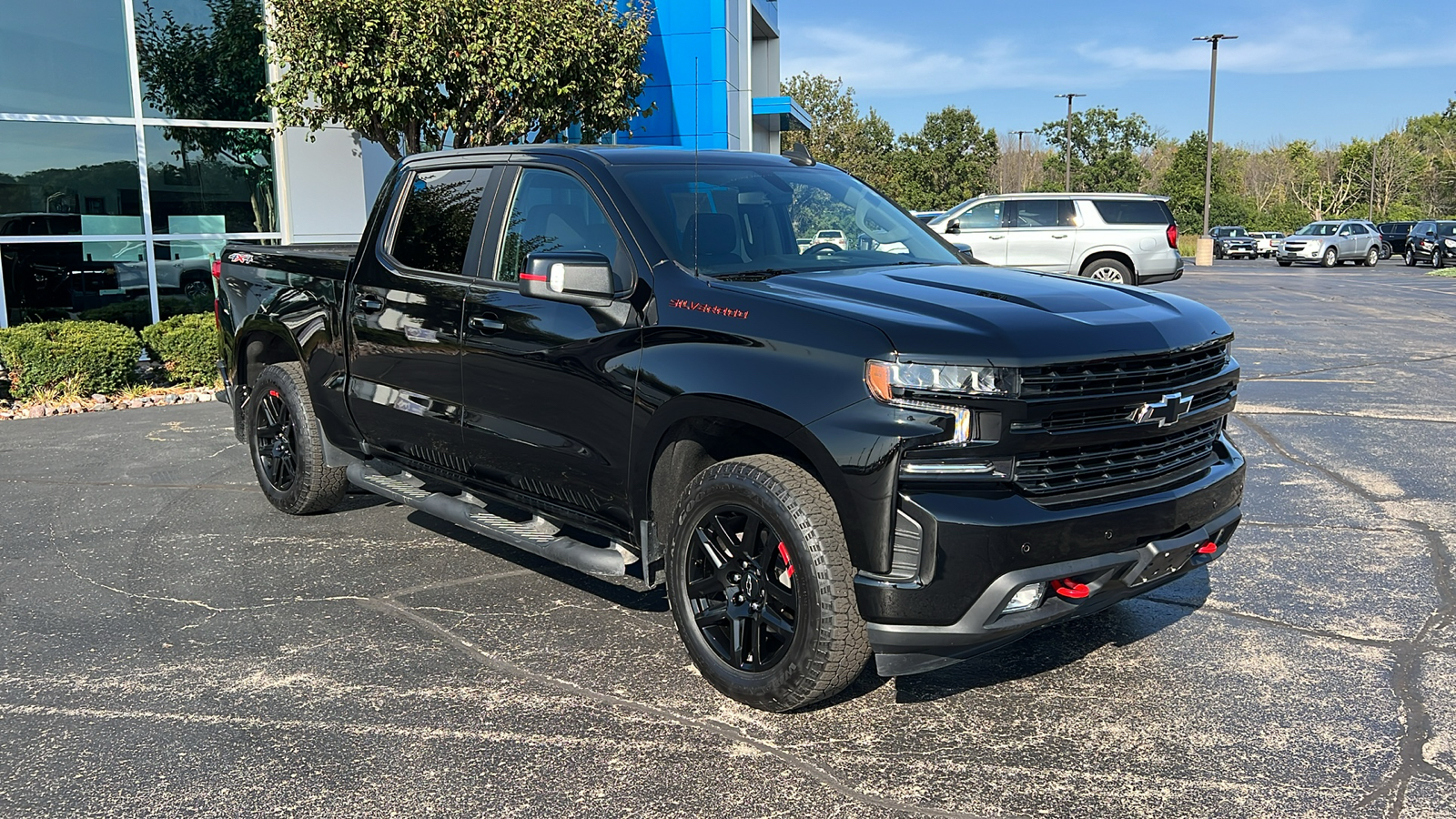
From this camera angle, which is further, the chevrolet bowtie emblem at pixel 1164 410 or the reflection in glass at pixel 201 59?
the reflection in glass at pixel 201 59

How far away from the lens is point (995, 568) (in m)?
3.40

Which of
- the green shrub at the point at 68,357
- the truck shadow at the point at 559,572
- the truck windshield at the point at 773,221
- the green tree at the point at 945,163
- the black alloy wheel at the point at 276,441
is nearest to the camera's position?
the truck windshield at the point at 773,221

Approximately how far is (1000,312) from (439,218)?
2.87 m

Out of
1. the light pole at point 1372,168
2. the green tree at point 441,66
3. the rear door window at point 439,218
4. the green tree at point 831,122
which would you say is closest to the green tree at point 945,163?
the green tree at point 831,122

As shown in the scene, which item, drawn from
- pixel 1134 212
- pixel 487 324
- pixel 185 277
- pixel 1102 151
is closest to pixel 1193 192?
pixel 1102 151

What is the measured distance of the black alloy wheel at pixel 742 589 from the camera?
12.5 feet

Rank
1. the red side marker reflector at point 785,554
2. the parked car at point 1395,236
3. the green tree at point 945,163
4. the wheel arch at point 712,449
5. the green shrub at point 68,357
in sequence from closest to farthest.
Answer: the wheel arch at point 712,449 → the red side marker reflector at point 785,554 → the green shrub at point 68,357 → the parked car at point 1395,236 → the green tree at point 945,163

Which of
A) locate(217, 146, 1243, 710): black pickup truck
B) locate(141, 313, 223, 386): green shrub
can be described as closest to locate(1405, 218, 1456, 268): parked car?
locate(141, 313, 223, 386): green shrub

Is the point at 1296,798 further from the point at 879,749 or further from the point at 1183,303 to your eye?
the point at 1183,303

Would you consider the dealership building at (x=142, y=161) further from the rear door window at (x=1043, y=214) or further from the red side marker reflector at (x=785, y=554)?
the red side marker reflector at (x=785, y=554)

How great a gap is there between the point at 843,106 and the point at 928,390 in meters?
52.9

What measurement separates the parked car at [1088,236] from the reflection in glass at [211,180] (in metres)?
10.6

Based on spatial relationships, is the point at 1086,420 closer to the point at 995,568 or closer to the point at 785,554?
the point at 995,568

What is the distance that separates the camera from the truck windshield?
4.41 metres
